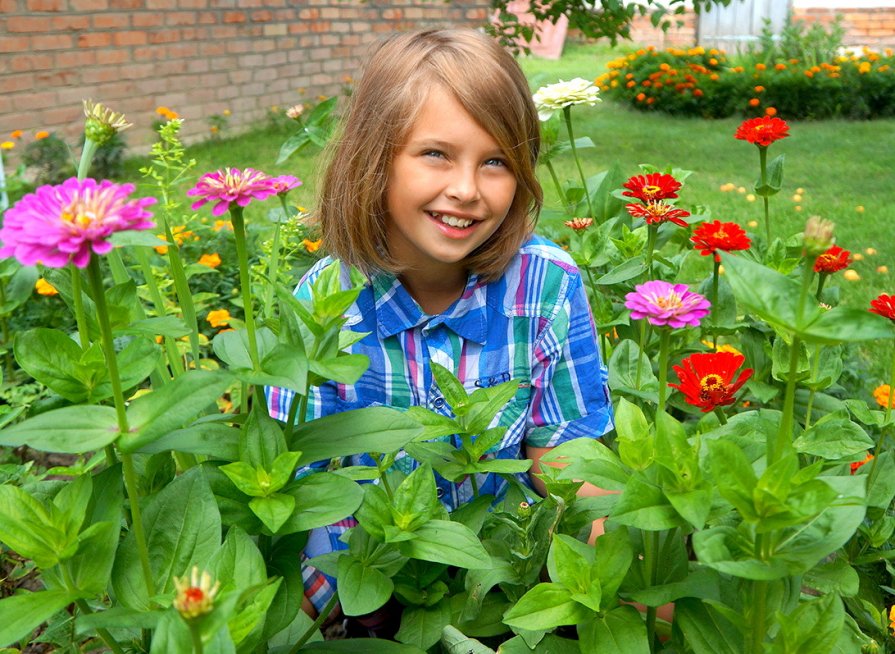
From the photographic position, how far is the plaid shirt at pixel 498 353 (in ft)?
5.35

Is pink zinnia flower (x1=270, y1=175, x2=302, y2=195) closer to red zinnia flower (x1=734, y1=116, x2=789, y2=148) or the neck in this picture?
the neck

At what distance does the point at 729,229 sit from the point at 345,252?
0.65 meters

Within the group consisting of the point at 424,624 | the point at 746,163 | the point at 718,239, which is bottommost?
the point at 746,163

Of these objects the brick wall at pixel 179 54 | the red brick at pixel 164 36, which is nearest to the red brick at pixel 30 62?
the brick wall at pixel 179 54

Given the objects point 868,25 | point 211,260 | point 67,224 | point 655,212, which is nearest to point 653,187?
point 655,212

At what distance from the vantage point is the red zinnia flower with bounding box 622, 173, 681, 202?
163 centimetres

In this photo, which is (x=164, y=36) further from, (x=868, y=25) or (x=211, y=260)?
(x=868, y=25)

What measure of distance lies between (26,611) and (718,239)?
1155 mm

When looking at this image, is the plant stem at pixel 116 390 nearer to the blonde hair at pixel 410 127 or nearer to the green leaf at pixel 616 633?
the green leaf at pixel 616 633

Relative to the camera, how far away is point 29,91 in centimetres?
539

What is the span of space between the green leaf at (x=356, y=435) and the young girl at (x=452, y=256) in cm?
52

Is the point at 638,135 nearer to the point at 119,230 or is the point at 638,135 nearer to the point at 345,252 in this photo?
the point at 345,252

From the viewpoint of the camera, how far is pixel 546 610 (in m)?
1.01

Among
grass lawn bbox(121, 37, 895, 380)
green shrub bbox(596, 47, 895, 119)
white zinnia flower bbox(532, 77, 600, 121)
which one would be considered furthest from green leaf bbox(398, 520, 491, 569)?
green shrub bbox(596, 47, 895, 119)
